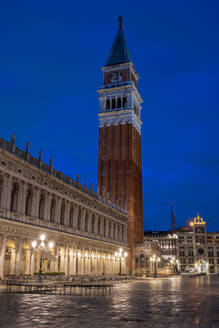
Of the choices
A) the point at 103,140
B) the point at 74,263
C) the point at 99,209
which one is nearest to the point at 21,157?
the point at 74,263

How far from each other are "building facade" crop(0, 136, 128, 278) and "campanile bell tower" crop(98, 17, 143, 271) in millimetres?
15607

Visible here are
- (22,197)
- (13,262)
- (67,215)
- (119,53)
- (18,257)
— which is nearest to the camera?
(13,262)

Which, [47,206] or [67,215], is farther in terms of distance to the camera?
[67,215]

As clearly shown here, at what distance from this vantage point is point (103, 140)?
3270 inches

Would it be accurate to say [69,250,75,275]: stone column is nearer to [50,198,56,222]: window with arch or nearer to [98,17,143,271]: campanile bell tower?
[50,198,56,222]: window with arch

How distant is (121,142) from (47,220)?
4323 cm

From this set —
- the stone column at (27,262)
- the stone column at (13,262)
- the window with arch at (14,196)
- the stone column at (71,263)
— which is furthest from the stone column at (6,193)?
the stone column at (71,263)

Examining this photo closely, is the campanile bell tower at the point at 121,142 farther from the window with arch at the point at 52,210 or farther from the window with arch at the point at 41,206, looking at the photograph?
the window with arch at the point at 41,206

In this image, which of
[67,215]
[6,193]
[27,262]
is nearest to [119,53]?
[67,215]

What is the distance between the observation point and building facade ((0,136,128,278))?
33562mm

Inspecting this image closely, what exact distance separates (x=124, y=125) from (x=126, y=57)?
1973 centimetres

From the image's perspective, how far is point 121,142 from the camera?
8119 cm

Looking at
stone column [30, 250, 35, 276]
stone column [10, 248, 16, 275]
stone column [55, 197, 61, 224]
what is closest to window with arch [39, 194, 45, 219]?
stone column [55, 197, 61, 224]

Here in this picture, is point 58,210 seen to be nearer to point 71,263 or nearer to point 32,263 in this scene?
point 71,263
